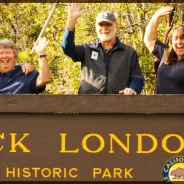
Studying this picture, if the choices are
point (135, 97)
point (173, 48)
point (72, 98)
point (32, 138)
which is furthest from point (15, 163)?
point (173, 48)

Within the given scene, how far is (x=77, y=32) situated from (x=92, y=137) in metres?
7.14

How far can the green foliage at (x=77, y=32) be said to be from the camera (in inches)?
417

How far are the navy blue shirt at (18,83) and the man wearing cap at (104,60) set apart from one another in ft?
1.27

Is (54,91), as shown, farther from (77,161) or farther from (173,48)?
(77,161)

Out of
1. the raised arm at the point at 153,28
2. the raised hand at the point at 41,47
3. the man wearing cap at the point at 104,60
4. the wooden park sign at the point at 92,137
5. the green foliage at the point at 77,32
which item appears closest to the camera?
the wooden park sign at the point at 92,137

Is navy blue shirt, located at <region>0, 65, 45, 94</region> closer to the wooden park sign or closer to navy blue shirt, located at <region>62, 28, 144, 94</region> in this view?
navy blue shirt, located at <region>62, 28, 144, 94</region>

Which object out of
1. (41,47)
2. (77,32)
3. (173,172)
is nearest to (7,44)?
(41,47)

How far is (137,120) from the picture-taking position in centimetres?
447

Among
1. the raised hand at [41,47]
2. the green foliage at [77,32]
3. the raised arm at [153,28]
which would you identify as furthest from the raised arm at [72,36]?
the green foliage at [77,32]

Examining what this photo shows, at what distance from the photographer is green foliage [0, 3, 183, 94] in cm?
1059

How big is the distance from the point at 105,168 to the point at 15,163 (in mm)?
567

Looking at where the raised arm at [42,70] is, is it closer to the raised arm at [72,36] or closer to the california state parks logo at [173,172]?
the raised arm at [72,36]

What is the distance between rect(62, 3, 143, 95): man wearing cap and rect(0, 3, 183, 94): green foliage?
4795 millimetres

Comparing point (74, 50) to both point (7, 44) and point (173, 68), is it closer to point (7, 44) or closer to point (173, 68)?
point (7, 44)
